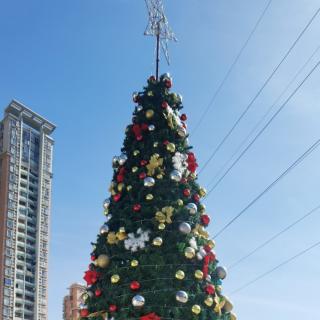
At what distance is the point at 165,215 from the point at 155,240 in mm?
577

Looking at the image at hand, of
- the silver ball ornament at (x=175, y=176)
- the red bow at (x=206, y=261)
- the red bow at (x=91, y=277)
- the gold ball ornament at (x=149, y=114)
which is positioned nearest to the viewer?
the red bow at (x=206, y=261)

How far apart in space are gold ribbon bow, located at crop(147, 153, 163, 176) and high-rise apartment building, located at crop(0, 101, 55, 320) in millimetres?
45252

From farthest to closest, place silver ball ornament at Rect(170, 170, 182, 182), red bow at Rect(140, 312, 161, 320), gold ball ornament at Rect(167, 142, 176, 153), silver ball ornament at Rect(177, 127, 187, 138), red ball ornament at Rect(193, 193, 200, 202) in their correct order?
silver ball ornament at Rect(177, 127, 187, 138), gold ball ornament at Rect(167, 142, 176, 153), red ball ornament at Rect(193, 193, 200, 202), silver ball ornament at Rect(170, 170, 182, 182), red bow at Rect(140, 312, 161, 320)

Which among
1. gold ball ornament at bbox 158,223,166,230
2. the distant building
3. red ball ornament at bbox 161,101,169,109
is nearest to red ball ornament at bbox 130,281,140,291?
gold ball ornament at bbox 158,223,166,230

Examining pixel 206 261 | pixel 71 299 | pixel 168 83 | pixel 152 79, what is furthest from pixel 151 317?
pixel 71 299

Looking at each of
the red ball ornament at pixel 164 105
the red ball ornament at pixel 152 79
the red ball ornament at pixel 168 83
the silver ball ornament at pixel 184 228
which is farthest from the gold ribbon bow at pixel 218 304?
the red ball ornament at pixel 152 79

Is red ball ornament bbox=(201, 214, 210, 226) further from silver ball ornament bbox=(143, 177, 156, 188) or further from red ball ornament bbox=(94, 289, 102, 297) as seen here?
red ball ornament bbox=(94, 289, 102, 297)

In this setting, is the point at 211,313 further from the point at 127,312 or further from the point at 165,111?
the point at 165,111

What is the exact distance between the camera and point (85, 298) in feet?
33.9

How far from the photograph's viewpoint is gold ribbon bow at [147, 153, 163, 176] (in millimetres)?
10625

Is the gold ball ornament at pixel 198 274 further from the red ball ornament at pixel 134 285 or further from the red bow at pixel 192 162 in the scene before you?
the red bow at pixel 192 162

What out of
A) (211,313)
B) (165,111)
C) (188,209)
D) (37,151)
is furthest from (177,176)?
(37,151)

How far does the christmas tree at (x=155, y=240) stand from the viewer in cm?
950

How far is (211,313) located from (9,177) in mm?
49360
